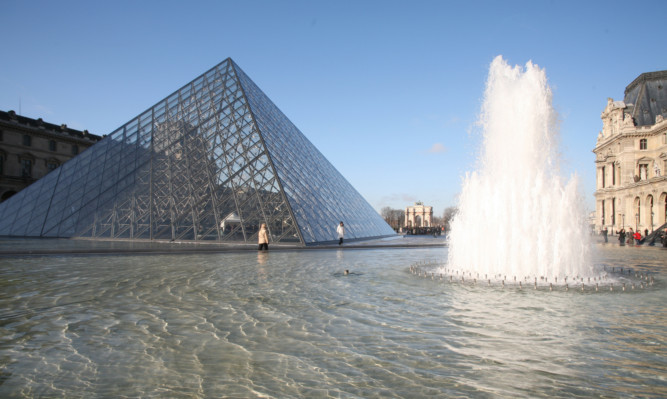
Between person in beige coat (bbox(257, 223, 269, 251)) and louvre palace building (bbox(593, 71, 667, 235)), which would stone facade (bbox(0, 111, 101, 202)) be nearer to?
person in beige coat (bbox(257, 223, 269, 251))

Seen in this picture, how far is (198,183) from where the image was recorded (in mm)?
21344

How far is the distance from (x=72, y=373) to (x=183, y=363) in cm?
83

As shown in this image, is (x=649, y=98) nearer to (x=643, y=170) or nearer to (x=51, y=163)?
(x=643, y=170)

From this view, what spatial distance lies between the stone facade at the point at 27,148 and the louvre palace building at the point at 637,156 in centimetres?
6466

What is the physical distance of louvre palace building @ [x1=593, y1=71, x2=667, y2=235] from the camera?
4691 centimetres

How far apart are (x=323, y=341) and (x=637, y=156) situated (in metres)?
58.4

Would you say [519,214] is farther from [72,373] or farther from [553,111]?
[72,373]

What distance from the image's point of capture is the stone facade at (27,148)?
48.4 metres

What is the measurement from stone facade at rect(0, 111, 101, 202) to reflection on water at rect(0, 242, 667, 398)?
50.4 meters

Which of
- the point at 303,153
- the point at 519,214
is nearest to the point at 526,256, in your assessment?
the point at 519,214

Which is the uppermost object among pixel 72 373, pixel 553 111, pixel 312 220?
pixel 553 111

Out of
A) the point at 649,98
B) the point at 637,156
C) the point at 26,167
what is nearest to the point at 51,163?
the point at 26,167

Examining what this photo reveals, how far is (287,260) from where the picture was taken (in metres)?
13.1

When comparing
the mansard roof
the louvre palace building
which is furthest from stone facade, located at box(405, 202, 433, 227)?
the mansard roof
